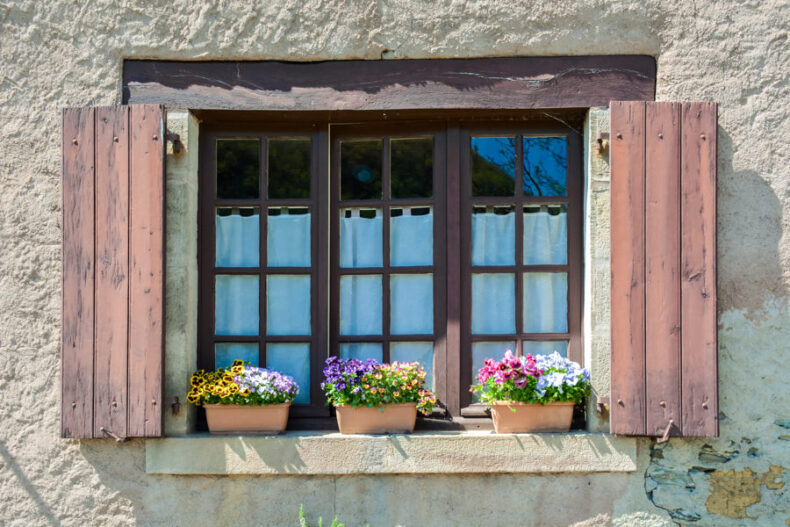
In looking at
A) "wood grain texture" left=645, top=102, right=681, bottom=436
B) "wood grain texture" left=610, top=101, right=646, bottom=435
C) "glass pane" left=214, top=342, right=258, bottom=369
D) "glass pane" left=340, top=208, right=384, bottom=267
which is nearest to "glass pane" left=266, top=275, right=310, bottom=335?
"glass pane" left=214, top=342, right=258, bottom=369

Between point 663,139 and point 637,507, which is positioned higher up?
point 663,139

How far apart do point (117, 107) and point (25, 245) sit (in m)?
0.80

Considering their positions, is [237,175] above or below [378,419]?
above

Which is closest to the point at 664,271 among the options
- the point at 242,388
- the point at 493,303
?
the point at 493,303

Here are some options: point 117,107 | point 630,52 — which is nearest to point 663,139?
point 630,52

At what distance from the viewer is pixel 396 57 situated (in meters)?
4.38

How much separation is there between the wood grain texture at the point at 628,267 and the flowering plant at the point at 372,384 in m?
0.90

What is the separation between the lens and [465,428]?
443cm

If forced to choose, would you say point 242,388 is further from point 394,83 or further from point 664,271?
point 664,271

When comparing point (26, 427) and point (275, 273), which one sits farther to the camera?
point (275, 273)

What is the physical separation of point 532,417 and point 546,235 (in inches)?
36.3

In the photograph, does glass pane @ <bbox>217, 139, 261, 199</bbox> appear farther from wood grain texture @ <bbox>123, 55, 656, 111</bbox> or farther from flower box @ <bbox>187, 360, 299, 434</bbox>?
flower box @ <bbox>187, 360, 299, 434</bbox>

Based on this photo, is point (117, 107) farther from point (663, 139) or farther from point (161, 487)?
point (663, 139)

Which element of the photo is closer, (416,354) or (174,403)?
(174,403)
